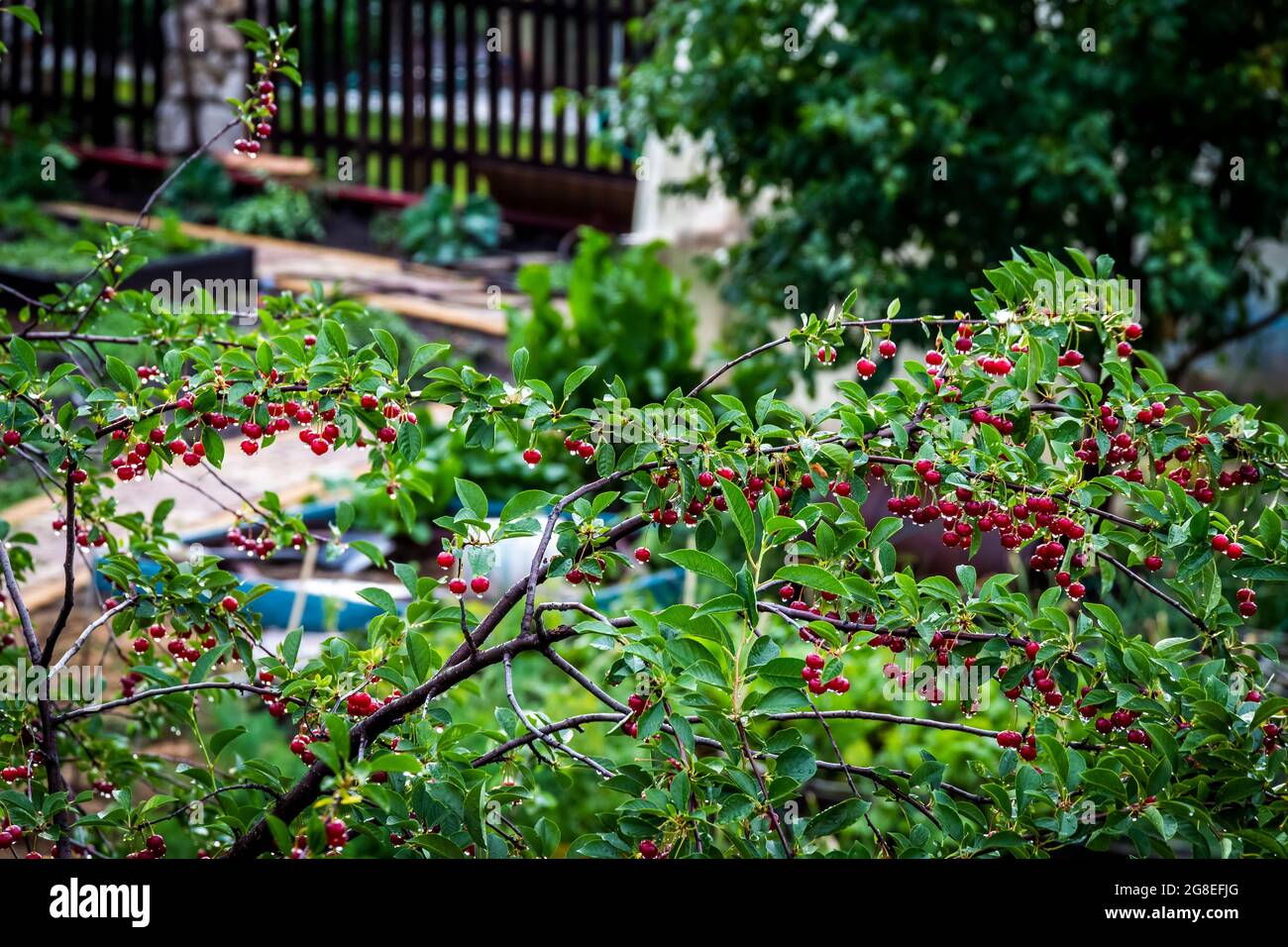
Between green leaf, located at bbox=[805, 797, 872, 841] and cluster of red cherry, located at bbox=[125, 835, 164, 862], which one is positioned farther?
cluster of red cherry, located at bbox=[125, 835, 164, 862]

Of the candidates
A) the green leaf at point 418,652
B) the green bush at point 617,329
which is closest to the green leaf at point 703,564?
the green leaf at point 418,652

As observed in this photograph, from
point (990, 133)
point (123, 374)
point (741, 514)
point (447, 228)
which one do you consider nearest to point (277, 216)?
point (447, 228)

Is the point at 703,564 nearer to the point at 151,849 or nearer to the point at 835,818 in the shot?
the point at 835,818

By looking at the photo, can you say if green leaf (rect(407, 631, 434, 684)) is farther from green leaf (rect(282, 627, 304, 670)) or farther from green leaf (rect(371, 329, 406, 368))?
green leaf (rect(371, 329, 406, 368))

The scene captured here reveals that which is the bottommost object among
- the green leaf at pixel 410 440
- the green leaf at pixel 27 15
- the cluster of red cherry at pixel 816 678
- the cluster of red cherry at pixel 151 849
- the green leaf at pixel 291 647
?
the cluster of red cherry at pixel 151 849

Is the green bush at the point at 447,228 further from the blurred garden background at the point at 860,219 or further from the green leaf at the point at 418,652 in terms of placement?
the green leaf at the point at 418,652

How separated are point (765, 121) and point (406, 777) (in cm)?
352

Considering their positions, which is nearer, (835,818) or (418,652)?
(835,818)

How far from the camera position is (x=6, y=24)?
12.5 m

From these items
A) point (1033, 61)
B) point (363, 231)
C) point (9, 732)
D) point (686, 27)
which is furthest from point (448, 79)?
point (9, 732)

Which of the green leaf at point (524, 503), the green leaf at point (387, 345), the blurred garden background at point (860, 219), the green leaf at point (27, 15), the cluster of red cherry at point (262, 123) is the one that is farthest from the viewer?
the blurred garden background at point (860, 219)

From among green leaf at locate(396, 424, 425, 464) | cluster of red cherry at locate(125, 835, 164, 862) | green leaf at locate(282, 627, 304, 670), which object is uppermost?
green leaf at locate(396, 424, 425, 464)

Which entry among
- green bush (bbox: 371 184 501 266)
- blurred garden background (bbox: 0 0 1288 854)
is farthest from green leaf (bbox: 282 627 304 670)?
green bush (bbox: 371 184 501 266)
